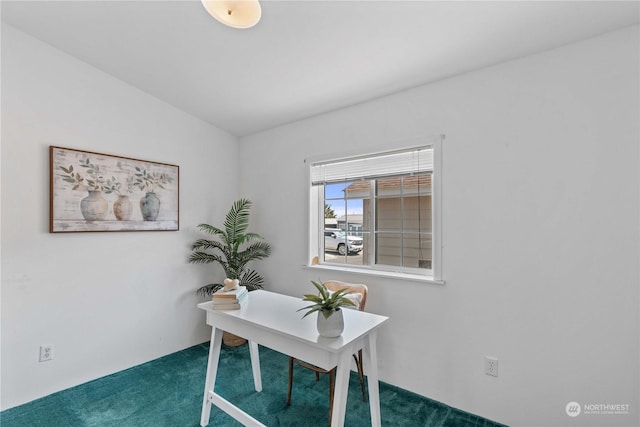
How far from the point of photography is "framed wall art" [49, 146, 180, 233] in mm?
2469

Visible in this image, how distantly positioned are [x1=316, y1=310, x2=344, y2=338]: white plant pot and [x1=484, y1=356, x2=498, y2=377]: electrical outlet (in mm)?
1255

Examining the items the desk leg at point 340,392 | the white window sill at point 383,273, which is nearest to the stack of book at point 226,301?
the desk leg at point 340,392

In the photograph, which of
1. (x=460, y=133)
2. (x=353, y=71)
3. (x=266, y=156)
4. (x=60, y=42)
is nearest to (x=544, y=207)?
(x=460, y=133)

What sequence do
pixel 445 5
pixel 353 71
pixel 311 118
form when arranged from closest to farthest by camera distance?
pixel 445 5, pixel 353 71, pixel 311 118

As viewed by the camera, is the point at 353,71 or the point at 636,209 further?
the point at 353,71

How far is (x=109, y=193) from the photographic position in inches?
108

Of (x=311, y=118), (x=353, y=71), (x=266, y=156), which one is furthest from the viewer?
(x=266, y=156)

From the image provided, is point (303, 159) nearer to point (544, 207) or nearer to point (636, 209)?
point (544, 207)

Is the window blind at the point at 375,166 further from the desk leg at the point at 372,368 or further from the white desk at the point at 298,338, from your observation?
the desk leg at the point at 372,368

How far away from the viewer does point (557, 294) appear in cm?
184

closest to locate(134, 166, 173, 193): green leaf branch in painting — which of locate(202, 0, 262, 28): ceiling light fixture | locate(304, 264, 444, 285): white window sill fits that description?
locate(304, 264, 444, 285): white window sill

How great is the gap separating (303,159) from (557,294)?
2.37 m

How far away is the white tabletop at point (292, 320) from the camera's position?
4.88ft

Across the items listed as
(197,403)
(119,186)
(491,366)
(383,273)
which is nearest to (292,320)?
(383,273)
